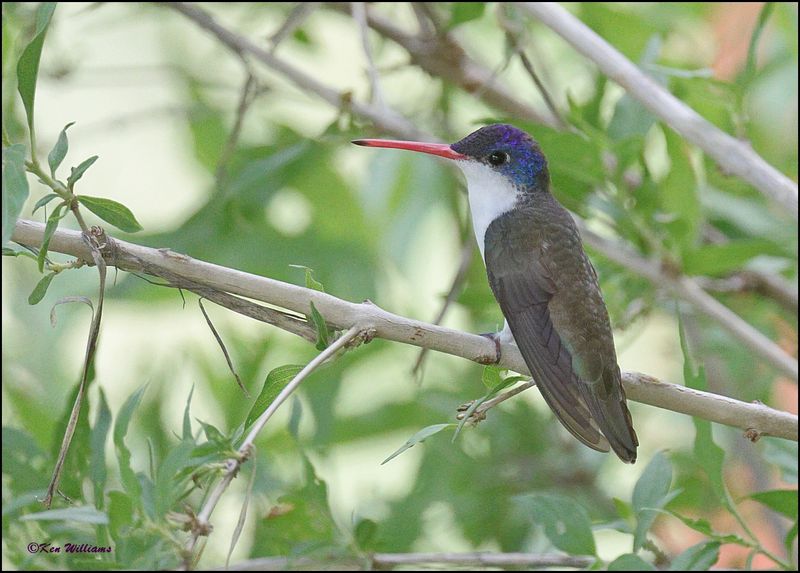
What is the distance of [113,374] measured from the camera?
3.24 metres

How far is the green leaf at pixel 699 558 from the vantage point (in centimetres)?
175

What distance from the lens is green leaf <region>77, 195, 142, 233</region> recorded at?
51.3 inches

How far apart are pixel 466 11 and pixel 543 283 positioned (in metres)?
0.79

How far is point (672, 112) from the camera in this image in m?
2.02

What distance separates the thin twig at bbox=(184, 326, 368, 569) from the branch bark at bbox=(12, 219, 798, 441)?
0.05 metres

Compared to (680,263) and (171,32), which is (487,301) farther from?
(171,32)

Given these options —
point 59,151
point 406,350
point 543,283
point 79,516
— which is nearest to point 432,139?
point 543,283

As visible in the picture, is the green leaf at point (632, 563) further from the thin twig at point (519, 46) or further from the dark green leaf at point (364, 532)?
the thin twig at point (519, 46)

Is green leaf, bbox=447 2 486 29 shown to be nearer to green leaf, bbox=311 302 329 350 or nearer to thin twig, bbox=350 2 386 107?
thin twig, bbox=350 2 386 107

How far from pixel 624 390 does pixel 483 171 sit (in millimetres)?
819

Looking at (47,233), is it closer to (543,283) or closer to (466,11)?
(543,283)

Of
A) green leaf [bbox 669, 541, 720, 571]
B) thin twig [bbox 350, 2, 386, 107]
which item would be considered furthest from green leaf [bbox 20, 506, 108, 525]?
thin twig [bbox 350, 2, 386, 107]

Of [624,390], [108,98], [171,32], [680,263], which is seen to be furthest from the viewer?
[108,98]

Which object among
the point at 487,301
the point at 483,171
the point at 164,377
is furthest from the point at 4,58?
the point at 487,301
